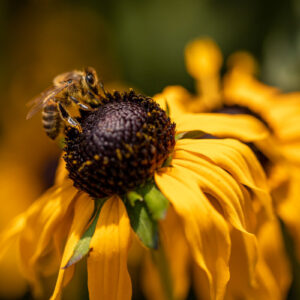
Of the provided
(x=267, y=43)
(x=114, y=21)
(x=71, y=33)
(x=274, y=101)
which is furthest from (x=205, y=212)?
(x=71, y=33)

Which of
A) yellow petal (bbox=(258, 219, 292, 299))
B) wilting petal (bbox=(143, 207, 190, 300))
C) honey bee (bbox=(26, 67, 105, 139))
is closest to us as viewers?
honey bee (bbox=(26, 67, 105, 139))

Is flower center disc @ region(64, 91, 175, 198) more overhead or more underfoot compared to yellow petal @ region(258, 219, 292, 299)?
more overhead

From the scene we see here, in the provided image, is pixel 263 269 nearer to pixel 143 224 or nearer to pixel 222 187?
pixel 222 187

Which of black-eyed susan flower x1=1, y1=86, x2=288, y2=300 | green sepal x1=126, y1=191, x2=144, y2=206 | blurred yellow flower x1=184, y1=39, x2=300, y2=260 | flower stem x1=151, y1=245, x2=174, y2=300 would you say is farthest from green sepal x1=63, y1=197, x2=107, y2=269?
blurred yellow flower x1=184, y1=39, x2=300, y2=260

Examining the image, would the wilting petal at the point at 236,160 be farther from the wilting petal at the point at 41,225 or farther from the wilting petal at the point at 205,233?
the wilting petal at the point at 41,225

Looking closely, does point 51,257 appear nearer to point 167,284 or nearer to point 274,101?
point 167,284

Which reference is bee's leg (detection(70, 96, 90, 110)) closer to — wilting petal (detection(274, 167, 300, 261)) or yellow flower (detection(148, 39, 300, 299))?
yellow flower (detection(148, 39, 300, 299))

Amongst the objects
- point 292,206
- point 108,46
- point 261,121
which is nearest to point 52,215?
point 292,206
